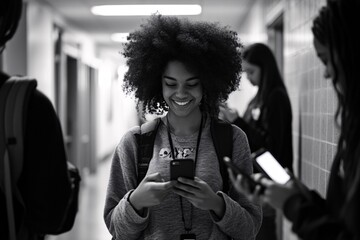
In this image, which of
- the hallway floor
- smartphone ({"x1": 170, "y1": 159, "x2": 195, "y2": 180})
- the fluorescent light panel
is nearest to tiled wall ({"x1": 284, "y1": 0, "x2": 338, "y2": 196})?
smartphone ({"x1": 170, "y1": 159, "x2": 195, "y2": 180})

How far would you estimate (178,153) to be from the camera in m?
1.74

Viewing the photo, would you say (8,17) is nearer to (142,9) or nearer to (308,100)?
(308,100)

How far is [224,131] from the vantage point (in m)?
1.76

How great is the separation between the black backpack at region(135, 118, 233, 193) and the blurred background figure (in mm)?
1166

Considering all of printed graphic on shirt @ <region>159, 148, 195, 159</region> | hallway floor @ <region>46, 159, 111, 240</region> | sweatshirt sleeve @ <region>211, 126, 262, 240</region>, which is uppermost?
printed graphic on shirt @ <region>159, 148, 195, 159</region>

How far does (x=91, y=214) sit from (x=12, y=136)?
16.6 ft

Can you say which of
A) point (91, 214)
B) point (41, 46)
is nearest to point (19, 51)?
point (41, 46)

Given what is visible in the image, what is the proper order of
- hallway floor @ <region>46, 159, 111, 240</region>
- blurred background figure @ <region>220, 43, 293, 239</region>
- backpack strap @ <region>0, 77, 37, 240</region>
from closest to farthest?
backpack strap @ <region>0, 77, 37, 240</region> < blurred background figure @ <region>220, 43, 293, 239</region> < hallway floor @ <region>46, 159, 111, 240</region>

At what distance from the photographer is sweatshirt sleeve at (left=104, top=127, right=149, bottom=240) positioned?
5.45 feet

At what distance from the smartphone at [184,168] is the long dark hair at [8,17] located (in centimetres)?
63

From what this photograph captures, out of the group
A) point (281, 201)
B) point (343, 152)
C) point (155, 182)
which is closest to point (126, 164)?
point (155, 182)

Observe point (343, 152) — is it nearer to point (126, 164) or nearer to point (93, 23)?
point (126, 164)

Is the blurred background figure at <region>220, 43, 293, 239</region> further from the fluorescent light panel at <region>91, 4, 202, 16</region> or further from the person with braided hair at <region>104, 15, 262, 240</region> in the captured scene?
the fluorescent light panel at <region>91, 4, 202, 16</region>

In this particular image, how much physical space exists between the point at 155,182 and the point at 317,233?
2.09ft
